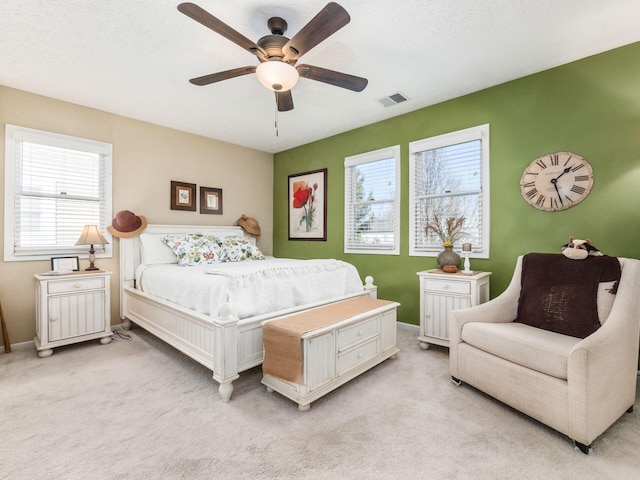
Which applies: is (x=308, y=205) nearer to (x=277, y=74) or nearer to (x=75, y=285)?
(x=277, y=74)

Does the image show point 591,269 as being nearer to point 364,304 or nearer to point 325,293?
point 364,304

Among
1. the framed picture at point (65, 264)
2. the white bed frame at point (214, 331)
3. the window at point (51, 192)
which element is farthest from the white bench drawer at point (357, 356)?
the window at point (51, 192)

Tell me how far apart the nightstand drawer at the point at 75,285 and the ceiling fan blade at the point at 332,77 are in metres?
2.94

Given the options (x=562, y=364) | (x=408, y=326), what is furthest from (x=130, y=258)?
(x=562, y=364)

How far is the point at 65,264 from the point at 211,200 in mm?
1981

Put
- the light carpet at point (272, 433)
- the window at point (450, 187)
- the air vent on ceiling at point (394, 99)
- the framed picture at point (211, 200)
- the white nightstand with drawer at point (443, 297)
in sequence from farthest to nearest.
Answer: the framed picture at point (211, 200) < the air vent on ceiling at point (394, 99) < the window at point (450, 187) < the white nightstand with drawer at point (443, 297) < the light carpet at point (272, 433)

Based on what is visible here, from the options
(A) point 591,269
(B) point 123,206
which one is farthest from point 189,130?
(A) point 591,269

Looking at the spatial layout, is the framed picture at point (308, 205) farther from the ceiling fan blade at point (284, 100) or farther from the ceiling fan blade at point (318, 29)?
the ceiling fan blade at point (318, 29)

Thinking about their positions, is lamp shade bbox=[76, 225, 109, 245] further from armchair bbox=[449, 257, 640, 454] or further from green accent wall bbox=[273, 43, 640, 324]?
armchair bbox=[449, 257, 640, 454]

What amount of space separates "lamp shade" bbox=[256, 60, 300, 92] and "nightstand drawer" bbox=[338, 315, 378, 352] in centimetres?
180

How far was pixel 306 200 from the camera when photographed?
16.2 feet

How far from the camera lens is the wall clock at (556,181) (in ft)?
8.57

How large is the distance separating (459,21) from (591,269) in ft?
6.53

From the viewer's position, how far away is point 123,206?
12.5 ft
